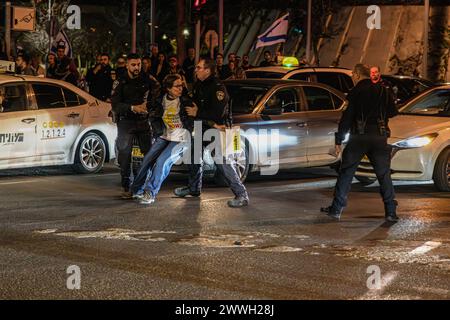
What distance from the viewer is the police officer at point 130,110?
11.4 m

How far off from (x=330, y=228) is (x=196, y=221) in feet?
4.56

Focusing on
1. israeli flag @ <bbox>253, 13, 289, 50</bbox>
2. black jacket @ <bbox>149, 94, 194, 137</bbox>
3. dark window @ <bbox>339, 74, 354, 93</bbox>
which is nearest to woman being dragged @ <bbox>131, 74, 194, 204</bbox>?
black jacket @ <bbox>149, 94, 194, 137</bbox>

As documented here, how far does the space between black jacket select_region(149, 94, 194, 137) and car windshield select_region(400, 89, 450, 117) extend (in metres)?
3.57

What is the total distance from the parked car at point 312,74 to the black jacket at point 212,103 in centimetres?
664

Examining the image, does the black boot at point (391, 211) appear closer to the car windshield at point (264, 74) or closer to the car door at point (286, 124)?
the car door at point (286, 124)

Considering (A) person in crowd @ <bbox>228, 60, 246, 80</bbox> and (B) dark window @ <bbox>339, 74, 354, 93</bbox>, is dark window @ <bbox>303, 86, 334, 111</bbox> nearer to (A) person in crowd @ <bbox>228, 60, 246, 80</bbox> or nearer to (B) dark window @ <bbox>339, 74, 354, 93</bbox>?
(B) dark window @ <bbox>339, 74, 354, 93</bbox>

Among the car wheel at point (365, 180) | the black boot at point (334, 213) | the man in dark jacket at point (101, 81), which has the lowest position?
the car wheel at point (365, 180)

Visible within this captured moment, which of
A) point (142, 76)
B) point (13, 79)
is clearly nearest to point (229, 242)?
point (142, 76)

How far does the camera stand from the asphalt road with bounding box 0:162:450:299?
7012 millimetres

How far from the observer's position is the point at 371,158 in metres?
10.2

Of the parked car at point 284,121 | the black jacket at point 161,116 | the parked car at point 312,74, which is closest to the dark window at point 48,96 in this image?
the parked car at point 284,121

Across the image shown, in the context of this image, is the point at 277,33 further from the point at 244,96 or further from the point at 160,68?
the point at 244,96

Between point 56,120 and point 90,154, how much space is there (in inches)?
34.3

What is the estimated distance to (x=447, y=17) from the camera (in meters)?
31.5
